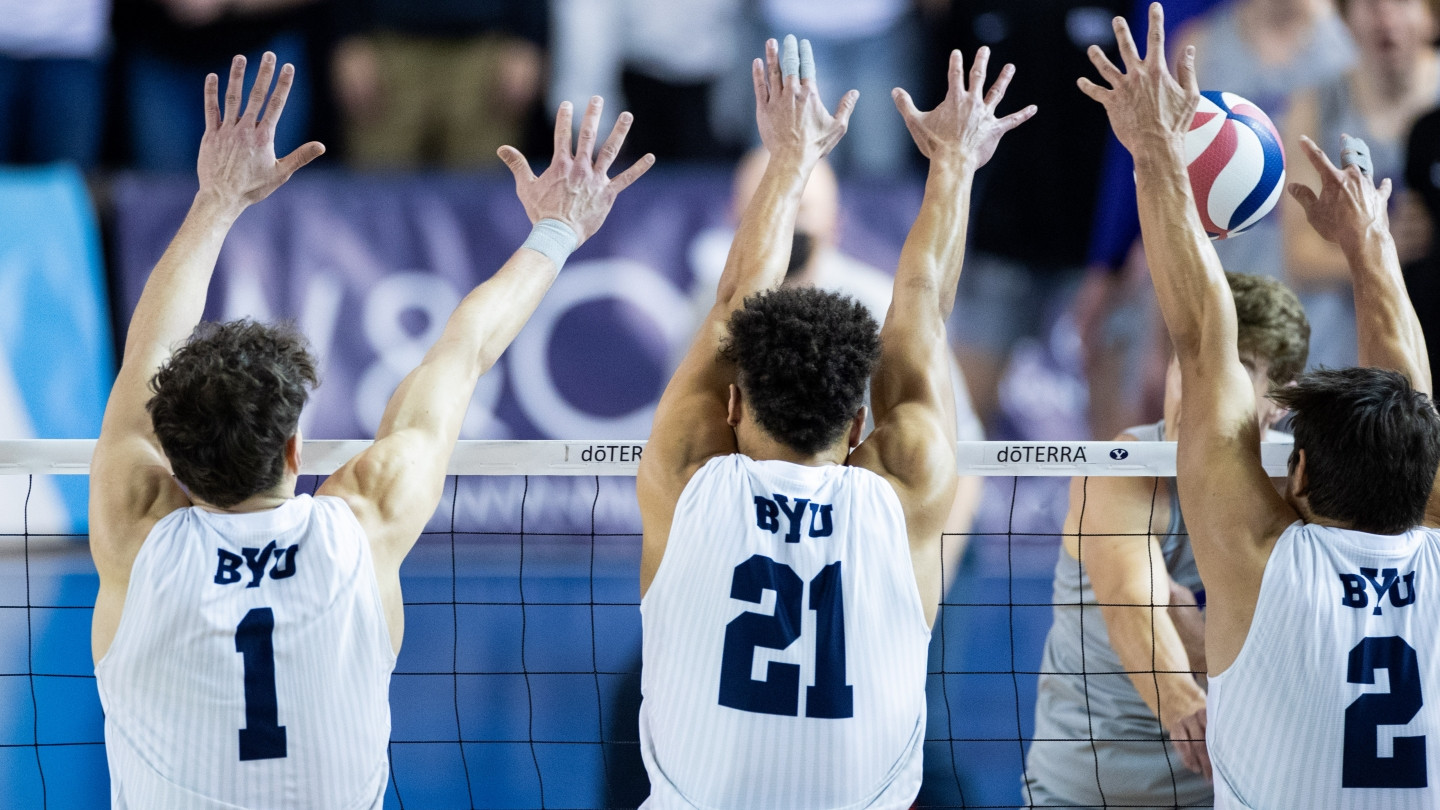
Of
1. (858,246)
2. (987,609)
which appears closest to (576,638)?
(987,609)

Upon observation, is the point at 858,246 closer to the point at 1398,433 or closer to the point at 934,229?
the point at 934,229

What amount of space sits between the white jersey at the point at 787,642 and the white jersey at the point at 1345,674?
788 mm

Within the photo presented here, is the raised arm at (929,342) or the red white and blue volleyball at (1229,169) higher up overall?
the red white and blue volleyball at (1229,169)

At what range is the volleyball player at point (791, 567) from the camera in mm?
2719

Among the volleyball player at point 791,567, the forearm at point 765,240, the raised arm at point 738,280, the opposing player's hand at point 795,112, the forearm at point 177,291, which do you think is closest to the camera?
the volleyball player at point 791,567

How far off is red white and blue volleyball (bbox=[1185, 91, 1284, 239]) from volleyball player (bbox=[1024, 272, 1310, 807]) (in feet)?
0.72

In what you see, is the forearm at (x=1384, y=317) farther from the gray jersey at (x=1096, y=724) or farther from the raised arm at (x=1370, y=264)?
the gray jersey at (x=1096, y=724)

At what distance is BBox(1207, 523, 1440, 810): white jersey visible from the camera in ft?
8.91

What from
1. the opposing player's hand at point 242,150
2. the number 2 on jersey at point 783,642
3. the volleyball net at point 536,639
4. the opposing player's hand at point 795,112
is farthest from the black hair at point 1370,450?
the opposing player's hand at point 242,150

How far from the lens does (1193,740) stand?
3.84m

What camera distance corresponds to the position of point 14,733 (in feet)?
20.0

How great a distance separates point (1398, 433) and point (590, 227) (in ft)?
7.34

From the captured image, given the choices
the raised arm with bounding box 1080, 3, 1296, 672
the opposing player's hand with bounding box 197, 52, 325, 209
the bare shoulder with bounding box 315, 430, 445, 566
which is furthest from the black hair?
the opposing player's hand with bounding box 197, 52, 325, 209

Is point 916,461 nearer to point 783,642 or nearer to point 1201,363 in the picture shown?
point 783,642
